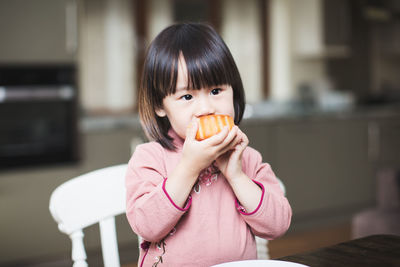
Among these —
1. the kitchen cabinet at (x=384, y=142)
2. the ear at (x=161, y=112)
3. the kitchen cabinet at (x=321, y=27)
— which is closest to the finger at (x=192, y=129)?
the ear at (x=161, y=112)

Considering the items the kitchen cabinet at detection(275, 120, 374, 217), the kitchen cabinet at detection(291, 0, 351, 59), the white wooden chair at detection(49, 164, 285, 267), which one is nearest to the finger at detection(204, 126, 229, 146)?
the white wooden chair at detection(49, 164, 285, 267)

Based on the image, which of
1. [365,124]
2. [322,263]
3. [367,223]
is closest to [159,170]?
[322,263]

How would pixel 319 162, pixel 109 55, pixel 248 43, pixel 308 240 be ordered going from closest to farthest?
pixel 308 240 → pixel 319 162 → pixel 109 55 → pixel 248 43

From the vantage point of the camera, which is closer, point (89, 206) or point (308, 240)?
point (89, 206)

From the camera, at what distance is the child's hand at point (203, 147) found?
81cm

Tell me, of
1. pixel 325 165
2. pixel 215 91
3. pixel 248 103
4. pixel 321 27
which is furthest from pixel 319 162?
pixel 215 91

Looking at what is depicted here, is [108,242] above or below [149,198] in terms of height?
below

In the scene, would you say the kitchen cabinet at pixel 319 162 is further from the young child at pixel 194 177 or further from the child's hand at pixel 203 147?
the child's hand at pixel 203 147

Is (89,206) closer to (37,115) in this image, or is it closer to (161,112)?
(161,112)

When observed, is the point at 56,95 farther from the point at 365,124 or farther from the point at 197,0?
the point at 365,124

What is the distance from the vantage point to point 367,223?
2162mm

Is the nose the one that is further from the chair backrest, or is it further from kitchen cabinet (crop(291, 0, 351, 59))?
kitchen cabinet (crop(291, 0, 351, 59))

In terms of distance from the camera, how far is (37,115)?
2607 millimetres

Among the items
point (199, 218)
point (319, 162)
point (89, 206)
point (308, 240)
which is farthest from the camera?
point (319, 162)
